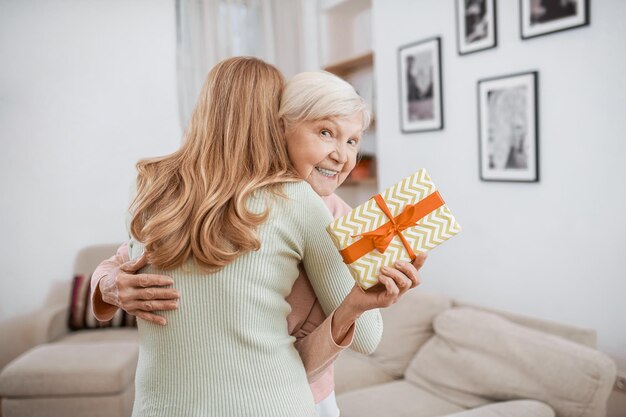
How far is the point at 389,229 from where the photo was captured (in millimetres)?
949

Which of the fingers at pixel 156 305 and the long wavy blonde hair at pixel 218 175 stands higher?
the long wavy blonde hair at pixel 218 175

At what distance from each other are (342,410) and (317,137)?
59.1 inches

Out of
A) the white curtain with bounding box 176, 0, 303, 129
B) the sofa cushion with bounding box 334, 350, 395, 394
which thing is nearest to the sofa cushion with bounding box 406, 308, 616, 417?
the sofa cushion with bounding box 334, 350, 395, 394

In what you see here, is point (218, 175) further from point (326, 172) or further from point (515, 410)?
point (515, 410)

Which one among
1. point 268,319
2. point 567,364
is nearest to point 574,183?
point 567,364

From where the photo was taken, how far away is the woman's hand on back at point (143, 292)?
91 cm

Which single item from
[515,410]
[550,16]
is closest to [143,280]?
[515,410]

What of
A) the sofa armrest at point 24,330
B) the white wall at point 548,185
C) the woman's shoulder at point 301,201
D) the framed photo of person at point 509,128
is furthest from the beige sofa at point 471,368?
the sofa armrest at point 24,330

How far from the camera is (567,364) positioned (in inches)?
77.4

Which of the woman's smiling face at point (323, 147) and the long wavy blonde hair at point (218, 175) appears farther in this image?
the woman's smiling face at point (323, 147)

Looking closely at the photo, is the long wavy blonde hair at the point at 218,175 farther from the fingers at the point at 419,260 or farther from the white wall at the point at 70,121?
the white wall at the point at 70,121

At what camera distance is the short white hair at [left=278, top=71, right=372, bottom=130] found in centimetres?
105

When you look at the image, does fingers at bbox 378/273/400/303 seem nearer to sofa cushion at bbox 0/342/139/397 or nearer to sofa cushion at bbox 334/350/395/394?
sofa cushion at bbox 334/350/395/394

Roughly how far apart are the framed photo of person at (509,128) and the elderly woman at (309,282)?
1.70 metres
